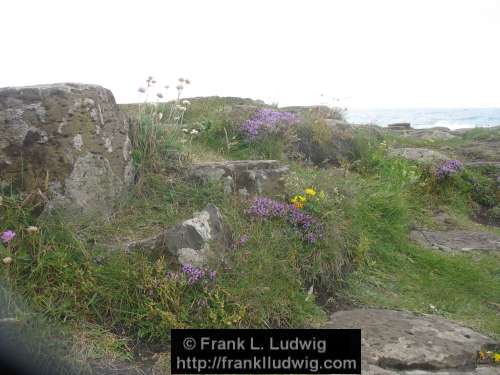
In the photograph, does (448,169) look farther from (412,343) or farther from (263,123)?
(412,343)

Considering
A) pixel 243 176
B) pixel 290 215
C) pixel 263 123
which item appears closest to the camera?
pixel 290 215

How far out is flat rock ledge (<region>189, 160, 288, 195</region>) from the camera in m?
4.72

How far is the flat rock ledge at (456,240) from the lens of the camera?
5.60 m

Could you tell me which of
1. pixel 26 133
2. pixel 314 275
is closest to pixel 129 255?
pixel 26 133

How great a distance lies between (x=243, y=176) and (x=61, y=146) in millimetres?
1790

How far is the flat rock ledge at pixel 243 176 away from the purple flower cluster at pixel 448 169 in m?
3.64

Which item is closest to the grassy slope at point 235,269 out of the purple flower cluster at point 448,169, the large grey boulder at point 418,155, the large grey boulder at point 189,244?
the large grey boulder at point 189,244

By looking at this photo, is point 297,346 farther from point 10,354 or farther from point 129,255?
point 10,354

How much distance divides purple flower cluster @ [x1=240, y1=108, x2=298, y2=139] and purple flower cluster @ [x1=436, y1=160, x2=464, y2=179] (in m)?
2.51

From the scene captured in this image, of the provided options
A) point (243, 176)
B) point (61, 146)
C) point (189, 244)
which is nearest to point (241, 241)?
point (189, 244)

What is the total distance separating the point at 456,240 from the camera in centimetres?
585

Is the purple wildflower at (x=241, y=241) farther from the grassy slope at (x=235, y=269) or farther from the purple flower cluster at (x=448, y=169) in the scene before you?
the purple flower cluster at (x=448, y=169)

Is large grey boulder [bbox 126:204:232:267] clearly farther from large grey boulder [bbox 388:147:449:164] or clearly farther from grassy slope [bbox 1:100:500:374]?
large grey boulder [bbox 388:147:449:164]

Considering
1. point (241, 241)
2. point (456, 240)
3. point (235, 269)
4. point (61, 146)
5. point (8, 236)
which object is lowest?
point (456, 240)
